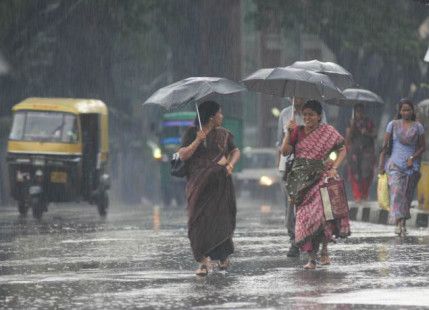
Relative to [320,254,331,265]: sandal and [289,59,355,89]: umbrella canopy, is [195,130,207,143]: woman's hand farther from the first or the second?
[289,59,355,89]: umbrella canopy

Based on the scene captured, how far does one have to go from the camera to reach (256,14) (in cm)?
4075

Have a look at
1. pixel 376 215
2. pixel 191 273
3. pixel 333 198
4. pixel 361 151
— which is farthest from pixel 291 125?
pixel 361 151

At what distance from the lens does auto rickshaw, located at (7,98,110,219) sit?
2806 centimetres

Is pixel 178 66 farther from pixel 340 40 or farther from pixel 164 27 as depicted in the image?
pixel 340 40

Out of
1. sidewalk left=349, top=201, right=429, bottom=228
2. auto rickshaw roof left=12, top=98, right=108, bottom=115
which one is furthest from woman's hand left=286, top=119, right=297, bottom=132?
auto rickshaw roof left=12, top=98, right=108, bottom=115

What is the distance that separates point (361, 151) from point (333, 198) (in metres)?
12.5

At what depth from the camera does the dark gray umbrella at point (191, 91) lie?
1438 centimetres

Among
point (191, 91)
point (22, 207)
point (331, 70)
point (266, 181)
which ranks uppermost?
point (331, 70)

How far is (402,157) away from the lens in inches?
768

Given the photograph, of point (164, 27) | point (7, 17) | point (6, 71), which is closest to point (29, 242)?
point (7, 17)

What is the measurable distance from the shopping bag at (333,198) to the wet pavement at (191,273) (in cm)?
50

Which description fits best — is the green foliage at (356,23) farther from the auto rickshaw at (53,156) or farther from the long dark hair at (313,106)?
the long dark hair at (313,106)

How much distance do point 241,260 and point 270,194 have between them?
2744 cm

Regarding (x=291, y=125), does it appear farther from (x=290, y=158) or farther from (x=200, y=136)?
(x=200, y=136)
